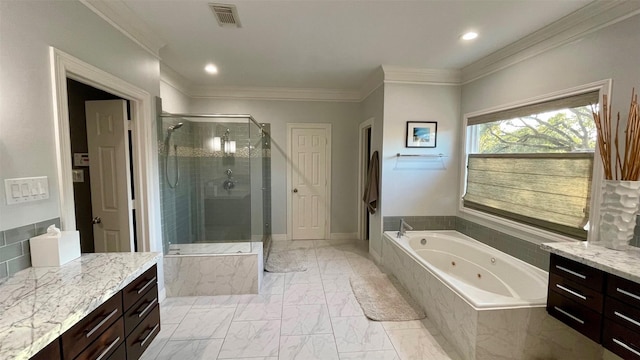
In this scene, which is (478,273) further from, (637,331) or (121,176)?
(121,176)

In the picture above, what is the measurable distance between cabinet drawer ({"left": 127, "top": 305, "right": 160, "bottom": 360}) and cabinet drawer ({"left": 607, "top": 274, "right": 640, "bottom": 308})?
2.47 meters

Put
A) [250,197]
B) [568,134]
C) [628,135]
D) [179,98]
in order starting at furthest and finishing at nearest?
[179,98]
[250,197]
[568,134]
[628,135]

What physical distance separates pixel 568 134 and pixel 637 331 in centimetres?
158

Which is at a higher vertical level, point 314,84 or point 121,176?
point 314,84

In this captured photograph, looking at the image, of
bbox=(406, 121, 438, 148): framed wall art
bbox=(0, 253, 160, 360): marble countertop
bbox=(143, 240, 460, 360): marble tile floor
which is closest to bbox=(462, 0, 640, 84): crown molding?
bbox=(406, 121, 438, 148): framed wall art

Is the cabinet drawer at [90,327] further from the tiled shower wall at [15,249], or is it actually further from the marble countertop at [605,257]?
the marble countertop at [605,257]

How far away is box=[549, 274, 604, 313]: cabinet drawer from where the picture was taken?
4.70 ft

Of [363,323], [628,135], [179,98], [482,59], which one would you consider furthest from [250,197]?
→ [628,135]

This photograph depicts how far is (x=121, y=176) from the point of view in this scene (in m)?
2.35

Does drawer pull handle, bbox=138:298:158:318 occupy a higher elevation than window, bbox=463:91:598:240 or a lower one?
lower

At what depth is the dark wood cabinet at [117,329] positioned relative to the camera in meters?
0.98

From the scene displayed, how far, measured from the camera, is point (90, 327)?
1.08m

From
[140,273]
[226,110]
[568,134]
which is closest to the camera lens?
[140,273]

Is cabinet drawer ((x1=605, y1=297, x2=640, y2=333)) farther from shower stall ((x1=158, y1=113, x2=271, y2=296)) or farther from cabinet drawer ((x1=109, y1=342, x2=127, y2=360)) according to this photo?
shower stall ((x1=158, y1=113, x2=271, y2=296))
